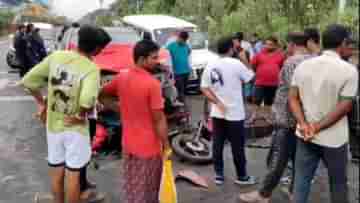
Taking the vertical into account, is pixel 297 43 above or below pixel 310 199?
above

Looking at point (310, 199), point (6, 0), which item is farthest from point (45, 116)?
point (6, 0)

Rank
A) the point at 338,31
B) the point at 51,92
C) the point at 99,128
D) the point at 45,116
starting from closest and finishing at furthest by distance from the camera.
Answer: the point at 338,31 → the point at 51,92 → the point at 45,116 → the point at 99,128

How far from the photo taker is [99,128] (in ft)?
23.9

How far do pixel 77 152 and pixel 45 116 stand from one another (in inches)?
22.9

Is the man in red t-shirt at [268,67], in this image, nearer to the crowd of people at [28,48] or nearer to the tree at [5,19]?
the crowd of people at [28,48]

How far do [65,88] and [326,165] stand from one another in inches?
85.2

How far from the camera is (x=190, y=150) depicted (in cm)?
702

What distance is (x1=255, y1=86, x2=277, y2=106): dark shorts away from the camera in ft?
28.2

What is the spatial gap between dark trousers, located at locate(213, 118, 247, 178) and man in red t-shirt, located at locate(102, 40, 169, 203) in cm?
160

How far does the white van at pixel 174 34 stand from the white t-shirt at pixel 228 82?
270 inches

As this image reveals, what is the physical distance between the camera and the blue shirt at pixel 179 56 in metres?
9.42

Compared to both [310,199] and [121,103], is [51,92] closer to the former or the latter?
[121,103]

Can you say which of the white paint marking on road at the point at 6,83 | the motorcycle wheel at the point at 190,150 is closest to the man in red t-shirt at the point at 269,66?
the motorcycle wheel at the point at 190,150

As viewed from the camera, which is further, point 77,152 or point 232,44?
point 232,44
